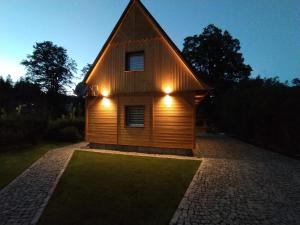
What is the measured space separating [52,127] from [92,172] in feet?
35.2

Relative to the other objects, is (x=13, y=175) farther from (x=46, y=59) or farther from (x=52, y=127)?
(x=46, y=59)

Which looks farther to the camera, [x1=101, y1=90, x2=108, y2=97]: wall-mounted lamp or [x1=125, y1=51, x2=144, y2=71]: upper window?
[x1=101, y1=90, x2=108, y2=97]: wall-mounted lamp

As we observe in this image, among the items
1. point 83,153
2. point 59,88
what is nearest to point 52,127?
point 83,153

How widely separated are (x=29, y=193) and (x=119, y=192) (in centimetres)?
252

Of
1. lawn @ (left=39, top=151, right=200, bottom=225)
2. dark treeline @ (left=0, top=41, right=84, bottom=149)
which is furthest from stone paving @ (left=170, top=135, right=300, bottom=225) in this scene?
dark treeline @ (left=0, top=41, right=84, bottom=149)

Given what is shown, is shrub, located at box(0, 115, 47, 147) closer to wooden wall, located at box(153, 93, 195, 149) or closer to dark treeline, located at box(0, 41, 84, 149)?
dark treeline, located at box(0, 41, 84, 149)

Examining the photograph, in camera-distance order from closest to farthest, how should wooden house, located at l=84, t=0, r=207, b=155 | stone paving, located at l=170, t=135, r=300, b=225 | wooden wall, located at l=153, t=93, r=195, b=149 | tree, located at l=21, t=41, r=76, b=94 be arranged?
1. stone paving, located at l=170, t=135, r=300, b=225
2. wooden wall, located at l=153, t=93, r=195, b=149
3. wooden house, located at l=84, t=0, r=207, b=155
4. tree, located at l=21, t=41, r=76, b=94

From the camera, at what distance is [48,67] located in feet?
173

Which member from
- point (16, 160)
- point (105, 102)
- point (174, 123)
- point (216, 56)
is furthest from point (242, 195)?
point (216, 56)

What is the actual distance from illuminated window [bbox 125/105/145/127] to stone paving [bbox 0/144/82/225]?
4.95 meters

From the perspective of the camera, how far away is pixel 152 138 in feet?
46.6

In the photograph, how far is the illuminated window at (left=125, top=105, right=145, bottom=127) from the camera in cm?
1477

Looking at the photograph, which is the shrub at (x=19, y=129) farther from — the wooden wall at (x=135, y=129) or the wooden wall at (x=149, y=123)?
the wooden wall at (x=135, y=129)

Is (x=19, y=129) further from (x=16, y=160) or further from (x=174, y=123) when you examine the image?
(x=174, y=123)
